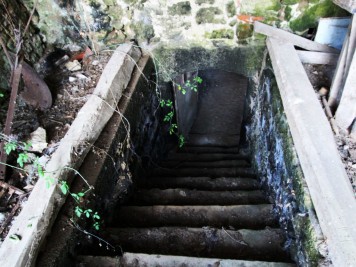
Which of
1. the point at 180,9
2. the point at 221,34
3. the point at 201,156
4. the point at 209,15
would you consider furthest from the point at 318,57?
the point at 201,156

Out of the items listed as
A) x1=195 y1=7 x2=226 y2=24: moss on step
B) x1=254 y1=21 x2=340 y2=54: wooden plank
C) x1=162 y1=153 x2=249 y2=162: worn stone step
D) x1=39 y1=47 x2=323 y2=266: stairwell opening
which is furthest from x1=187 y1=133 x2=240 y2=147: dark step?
x1=195 y1=7 x2=226 y2=24: moss on step

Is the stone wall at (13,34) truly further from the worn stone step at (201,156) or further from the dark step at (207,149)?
the dark step at (207,149)

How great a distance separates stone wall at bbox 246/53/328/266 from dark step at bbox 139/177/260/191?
0.17m

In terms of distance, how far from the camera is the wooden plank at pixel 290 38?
2.69 metres

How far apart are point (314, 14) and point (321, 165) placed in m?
1.83

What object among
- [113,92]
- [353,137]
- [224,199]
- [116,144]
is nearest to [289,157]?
[353,137]

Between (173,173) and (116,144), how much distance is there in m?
1.54

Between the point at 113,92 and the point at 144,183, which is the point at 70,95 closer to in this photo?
the point at 113,92

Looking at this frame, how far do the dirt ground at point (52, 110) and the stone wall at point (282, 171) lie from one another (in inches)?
64.6

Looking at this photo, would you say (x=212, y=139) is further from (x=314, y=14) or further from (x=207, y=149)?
(x=314, y=14)

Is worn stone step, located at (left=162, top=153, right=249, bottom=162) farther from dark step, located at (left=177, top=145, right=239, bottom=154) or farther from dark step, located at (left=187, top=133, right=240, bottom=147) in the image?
dark step, located at (left=187, top=133, right=240, bottom=147)

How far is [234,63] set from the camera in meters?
3.21

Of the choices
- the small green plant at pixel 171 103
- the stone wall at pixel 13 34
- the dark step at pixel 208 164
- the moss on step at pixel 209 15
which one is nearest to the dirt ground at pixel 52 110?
the stone wall at pixel 13 34

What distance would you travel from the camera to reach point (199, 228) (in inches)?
83.0
